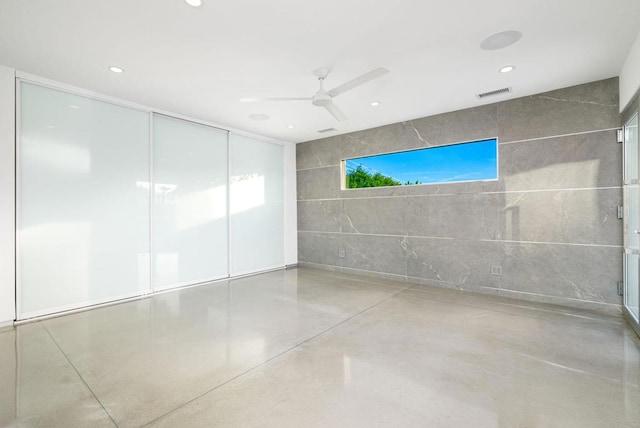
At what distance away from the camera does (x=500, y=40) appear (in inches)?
108

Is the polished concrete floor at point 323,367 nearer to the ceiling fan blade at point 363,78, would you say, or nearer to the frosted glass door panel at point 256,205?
the frosted glass door panel at point 256,205

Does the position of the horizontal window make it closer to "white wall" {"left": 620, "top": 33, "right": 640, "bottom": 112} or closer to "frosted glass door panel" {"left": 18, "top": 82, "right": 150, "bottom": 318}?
"white wall" {"left": 620, "top": 33, "right": 640, "bottom": 112}

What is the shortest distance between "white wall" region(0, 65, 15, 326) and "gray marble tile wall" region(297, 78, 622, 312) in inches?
186

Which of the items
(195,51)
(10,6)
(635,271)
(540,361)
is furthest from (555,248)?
(10,6)

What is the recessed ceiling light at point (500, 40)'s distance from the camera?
8.66ft

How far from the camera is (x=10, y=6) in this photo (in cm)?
225

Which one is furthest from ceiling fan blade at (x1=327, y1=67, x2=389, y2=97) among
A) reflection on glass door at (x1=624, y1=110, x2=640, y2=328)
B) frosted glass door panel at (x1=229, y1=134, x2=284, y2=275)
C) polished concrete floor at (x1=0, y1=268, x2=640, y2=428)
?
frosted glass door panel at (x1=229, y1=134, x2=284, y2=275)

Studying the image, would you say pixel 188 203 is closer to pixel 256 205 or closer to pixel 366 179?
pixel 256 205

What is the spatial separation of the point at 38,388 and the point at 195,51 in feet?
9.85

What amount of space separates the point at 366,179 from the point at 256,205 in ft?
7.31

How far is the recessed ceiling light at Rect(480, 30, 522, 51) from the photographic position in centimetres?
264

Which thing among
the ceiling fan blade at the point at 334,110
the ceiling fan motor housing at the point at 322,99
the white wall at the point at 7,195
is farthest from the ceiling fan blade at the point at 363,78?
the white wall at the point at 7,195

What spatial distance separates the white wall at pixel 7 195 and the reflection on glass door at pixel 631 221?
20.8 feet

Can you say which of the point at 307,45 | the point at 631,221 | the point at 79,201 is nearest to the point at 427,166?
the point at 631,221
